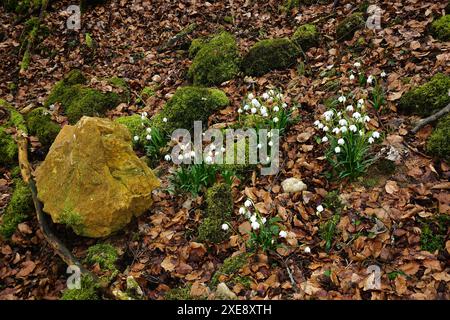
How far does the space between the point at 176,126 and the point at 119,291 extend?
2598mm

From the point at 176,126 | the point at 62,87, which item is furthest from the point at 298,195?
the point at 62,87

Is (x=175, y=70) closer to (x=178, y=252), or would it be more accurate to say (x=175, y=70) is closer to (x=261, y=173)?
(x=261, y=173)

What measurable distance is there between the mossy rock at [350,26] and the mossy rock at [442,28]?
1061mm

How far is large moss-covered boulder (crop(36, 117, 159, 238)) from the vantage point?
4.05 meters

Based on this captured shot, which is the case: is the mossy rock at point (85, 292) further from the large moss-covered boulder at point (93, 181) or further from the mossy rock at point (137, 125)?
the mossy rock at point (137, 125)

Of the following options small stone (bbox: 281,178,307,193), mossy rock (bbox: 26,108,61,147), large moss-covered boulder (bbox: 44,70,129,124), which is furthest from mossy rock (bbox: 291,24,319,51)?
mossy rock (bbox: 26,108,61,147)

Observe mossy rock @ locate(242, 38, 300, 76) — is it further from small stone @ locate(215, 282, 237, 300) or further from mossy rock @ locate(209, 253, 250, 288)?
small stone @ locate(215, 282, 237, 300)

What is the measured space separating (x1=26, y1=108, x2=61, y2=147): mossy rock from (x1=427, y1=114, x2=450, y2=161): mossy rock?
532 centimetres

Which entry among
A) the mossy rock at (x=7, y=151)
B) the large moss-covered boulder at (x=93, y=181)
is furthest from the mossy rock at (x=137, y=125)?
the mossy rock at (x=7, y=151)

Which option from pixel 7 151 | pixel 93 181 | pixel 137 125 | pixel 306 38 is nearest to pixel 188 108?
pixel 137 125

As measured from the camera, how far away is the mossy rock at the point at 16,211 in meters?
4.45

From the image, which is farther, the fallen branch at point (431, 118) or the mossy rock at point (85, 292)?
the fallen branch at point (431, 118)

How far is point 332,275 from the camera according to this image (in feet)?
11.4

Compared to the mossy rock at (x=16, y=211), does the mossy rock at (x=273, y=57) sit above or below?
above
